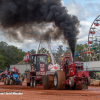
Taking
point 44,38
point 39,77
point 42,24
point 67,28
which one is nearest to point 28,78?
point 39,77

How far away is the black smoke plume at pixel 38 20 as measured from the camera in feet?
51.3

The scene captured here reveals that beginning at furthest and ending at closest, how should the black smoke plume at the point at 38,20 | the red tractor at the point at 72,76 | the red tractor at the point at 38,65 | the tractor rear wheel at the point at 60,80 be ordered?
the red tractor at the point at 38,65
the black smoke plume at the point at 38,20
the tractor rear wheel at the point at 60,80
the red tractor at the point at 72,76

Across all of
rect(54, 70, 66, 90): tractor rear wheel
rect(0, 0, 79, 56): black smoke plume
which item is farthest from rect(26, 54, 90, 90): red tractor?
rect(0, 0, 79, 56): black smoke plume

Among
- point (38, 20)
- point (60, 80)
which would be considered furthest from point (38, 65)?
point (60, 80)

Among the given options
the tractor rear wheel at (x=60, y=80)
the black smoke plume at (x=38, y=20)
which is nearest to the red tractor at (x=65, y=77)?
the tractor rear wheel at (x=60, y=80)

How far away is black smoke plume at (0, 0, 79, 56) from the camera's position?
15.6 m

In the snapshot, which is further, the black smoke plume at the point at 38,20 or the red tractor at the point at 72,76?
the black smoke plume at the point at 38,20

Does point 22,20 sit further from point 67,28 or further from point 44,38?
point 67,28

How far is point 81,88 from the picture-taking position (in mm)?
15219

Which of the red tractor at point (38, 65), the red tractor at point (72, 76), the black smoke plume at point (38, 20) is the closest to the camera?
the red tractor at point (72, 76)

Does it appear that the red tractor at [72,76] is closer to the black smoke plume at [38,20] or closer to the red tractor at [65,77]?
the red tractor at [65,77]

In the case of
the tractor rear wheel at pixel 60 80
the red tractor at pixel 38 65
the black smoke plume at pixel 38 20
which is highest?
the black smoke plume at pixel 38 20

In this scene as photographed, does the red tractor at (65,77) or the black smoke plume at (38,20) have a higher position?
the black smoke plume at (38,20)

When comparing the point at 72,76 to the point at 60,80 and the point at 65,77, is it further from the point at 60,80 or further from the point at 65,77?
the point at 60,80
